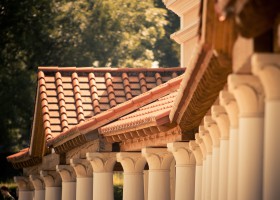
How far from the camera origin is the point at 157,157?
28625 millimetres

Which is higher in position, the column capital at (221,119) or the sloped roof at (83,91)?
the sloped roof at (83,91)

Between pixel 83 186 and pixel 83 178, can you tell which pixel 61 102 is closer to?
pixel 83 178

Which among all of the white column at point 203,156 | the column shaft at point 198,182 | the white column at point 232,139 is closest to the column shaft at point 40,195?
the column shaft at point 198,182

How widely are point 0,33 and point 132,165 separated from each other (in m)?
44.9

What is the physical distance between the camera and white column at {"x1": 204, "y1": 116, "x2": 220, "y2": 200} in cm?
2161

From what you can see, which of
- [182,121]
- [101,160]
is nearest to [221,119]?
[182,121]

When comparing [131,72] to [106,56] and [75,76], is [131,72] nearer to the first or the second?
[75,76]

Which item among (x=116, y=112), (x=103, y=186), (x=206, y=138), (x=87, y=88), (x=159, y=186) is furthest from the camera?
(x=87, y=88)

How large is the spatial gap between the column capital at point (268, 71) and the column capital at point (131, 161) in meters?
15.6

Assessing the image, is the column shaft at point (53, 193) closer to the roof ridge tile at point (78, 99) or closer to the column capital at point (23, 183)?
the roof ridge tile at point (78, 99)

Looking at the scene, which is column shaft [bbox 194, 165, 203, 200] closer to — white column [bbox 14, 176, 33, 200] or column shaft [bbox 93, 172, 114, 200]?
column shaft [bbox 93, 172, 114, 200]

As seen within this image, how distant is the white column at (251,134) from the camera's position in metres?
16.5

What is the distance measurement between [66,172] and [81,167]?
2.46m

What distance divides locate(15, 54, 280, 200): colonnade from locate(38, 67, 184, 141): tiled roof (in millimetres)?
1429
